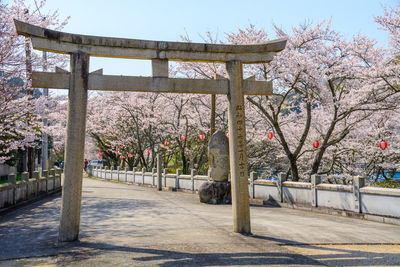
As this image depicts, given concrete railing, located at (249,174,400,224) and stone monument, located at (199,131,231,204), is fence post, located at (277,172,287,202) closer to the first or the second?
concrete railing, located at (249,174,400,224)

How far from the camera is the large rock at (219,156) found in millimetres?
16500

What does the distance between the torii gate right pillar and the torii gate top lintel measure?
0.87 metres

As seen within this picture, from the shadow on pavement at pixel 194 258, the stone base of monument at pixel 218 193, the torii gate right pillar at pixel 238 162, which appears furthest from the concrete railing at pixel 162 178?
the shadow on pavement at pixel 194 258

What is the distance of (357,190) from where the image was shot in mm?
12305

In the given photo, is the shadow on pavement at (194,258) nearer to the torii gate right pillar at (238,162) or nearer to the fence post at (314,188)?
the torii gate right pillar at (238,162)

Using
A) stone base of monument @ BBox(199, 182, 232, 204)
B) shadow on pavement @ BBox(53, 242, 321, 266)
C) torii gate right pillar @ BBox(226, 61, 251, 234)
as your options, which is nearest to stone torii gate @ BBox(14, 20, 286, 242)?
torii gate right pillar @ BBox(226, 61, 251, 234)

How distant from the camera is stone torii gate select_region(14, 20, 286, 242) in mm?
7117

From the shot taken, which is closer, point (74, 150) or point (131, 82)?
point (74, 150)

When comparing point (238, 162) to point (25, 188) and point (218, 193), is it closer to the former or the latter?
point (218, 193)

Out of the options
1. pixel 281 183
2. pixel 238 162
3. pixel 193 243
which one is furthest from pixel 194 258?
pixel 281 183

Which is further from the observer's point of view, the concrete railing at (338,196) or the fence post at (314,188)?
the fence post at (314,188)

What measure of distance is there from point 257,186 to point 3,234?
12116 millimetres

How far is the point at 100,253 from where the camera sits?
6.41m

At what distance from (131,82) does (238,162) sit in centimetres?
316
